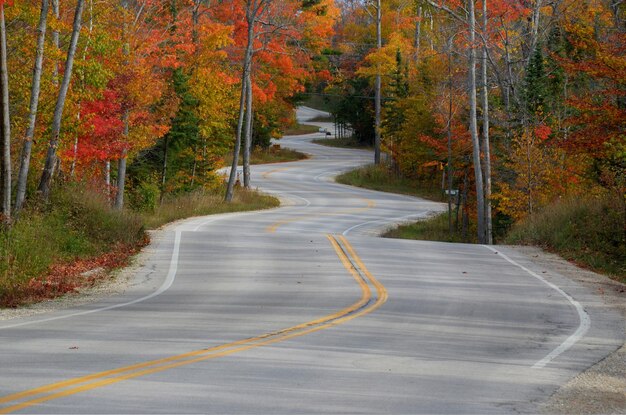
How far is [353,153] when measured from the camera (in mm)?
93375

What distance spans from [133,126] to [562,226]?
50.1 feet

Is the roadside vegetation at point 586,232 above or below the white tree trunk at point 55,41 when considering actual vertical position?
below

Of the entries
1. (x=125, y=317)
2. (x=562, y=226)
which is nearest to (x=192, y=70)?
(x=562, y=226)

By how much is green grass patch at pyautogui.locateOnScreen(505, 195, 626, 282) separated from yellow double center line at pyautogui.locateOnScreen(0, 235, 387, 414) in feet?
28.6

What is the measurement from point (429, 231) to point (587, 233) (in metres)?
20.1

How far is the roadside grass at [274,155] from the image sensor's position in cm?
8402

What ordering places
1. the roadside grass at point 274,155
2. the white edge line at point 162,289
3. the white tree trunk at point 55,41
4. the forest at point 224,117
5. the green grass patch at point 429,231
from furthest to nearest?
the roadside grass at point 274,155 < the green grass patch at point 429,231 < the white tree trunk at point 55,41 < the forest at point 224,117 < the white edge line at point 162,289

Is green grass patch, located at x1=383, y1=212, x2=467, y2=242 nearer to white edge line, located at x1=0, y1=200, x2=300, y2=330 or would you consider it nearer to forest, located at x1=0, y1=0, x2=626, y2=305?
forest, located at x1=0, y1=0, x2=626, y2=305

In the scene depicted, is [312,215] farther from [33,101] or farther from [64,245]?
[33,101]

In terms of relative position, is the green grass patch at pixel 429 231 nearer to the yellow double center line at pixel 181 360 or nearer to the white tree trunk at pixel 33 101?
the white tree trunk at pixel 33 101

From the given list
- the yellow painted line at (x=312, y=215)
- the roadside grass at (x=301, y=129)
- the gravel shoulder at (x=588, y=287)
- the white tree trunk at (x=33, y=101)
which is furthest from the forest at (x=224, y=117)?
the roadside grass at (x=301, y=129)

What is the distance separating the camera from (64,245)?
76.3 feet

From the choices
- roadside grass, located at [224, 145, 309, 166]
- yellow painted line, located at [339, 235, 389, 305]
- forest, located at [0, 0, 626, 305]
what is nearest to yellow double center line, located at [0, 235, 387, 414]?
yellow painted line, located at [339, 235, 389, 305]

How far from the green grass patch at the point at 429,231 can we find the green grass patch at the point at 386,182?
16.0 meters
